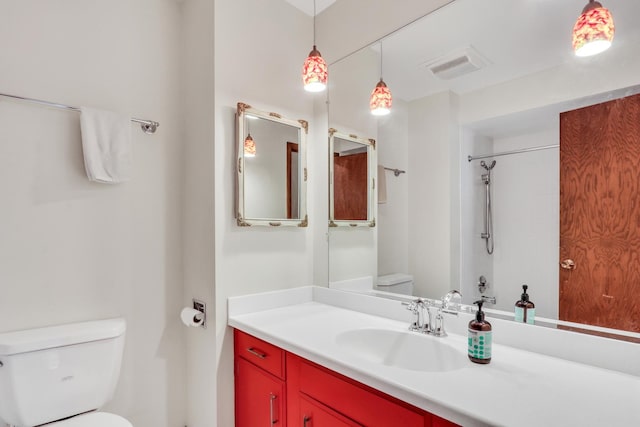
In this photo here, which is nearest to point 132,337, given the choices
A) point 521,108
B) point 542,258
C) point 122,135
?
point 122,135

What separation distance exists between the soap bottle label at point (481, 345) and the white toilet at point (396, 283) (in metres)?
0.52

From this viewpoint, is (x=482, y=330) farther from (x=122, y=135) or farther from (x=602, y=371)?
(x=122, y=135)

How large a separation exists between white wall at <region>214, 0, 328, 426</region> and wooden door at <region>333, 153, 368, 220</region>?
0.28ft

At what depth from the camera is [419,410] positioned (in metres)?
0.90

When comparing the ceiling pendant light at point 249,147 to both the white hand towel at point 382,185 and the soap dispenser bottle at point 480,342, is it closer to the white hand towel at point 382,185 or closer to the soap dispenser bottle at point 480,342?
the white hand towel at point 382,185

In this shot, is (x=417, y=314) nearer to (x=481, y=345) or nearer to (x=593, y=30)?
(x=481, y=345)

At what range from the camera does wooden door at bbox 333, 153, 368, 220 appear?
1.87 m

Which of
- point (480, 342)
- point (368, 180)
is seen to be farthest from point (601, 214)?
point (368, 180)

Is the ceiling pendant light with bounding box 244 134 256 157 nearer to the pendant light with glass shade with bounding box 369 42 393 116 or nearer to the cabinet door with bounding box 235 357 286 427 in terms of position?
the pendant light with glass shade with bounding box 369 42 393 116

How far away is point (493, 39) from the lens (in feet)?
4.27

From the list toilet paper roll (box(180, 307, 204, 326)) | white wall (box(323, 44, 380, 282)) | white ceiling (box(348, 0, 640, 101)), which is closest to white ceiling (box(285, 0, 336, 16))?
white wall (box(323, 44, 380, 282))

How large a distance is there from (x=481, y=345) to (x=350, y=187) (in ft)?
3.56

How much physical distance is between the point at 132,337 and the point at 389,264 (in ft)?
4.58

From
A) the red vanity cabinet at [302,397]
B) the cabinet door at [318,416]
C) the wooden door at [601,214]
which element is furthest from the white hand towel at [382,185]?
the cabinet door at [318,416]
